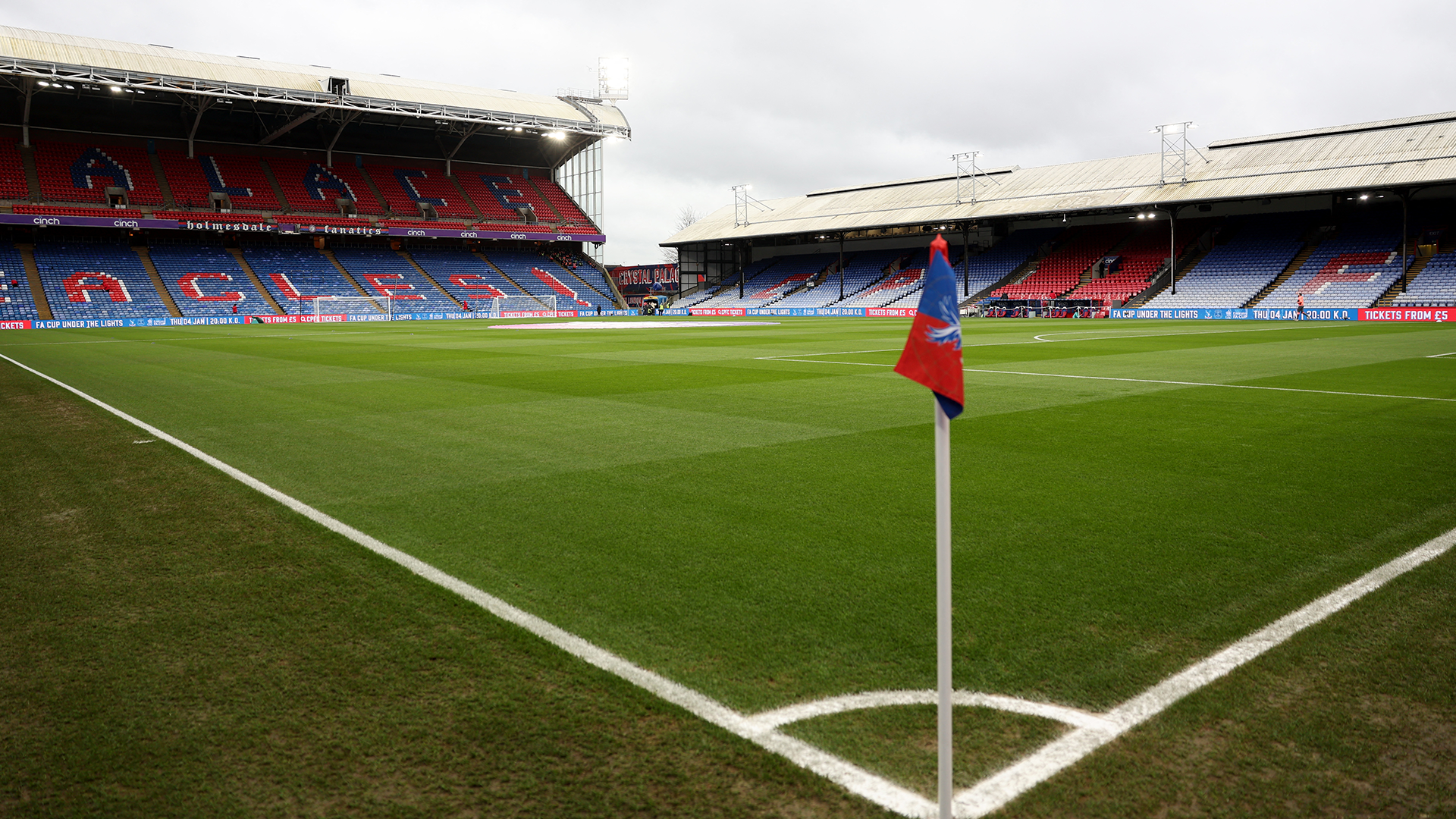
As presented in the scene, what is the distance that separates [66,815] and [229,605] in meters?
1.83

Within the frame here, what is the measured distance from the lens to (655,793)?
107 inches

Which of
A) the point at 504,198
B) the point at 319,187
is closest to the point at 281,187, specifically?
the point at 319,187

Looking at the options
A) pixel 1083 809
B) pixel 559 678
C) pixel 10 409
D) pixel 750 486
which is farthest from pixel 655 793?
pixel 10 409

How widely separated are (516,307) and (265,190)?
18.9 m

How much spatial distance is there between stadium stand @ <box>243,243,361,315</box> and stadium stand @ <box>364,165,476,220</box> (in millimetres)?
7085

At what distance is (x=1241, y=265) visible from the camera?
48.8 m

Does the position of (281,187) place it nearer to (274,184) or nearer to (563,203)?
(274,184)

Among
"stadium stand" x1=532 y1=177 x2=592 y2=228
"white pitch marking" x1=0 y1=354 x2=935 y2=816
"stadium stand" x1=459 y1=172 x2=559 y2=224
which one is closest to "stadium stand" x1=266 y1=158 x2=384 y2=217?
"stadium stand" x1=459 y1=172 x2=559 y2=224

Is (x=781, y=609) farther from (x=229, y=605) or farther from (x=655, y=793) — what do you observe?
(x=229, y=605)

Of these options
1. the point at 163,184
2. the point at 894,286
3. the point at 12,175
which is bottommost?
the point at 894,286

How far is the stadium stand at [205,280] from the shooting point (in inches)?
2021

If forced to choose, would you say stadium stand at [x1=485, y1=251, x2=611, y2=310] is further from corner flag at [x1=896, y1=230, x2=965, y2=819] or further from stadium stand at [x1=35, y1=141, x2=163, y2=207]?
corner flag at [x1=896, y1=230, x2=965, y2=819]

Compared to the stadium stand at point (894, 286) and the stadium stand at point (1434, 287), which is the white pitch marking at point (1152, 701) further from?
the stadium stand at point (894, 286)

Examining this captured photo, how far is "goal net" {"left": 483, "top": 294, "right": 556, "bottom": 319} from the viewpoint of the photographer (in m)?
59.9
